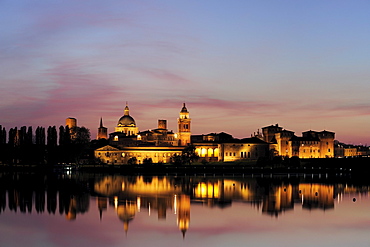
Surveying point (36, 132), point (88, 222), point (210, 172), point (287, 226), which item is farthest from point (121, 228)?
point (36, 132)

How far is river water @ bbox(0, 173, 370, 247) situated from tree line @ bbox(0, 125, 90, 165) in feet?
135

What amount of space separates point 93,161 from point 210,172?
3122cm

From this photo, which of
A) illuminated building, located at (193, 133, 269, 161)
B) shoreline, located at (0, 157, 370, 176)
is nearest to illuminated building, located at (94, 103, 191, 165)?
illuminated building, located at (193, 133, 269, 161)

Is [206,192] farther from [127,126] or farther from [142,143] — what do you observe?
[127,126]

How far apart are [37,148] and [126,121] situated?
1583 inches

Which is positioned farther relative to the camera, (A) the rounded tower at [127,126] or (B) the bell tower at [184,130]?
(A) the rounded tower at [127,126]

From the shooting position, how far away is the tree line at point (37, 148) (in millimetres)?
80688

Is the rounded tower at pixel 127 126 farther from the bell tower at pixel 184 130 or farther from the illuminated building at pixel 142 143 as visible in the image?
the bell tower at pixel 184 130

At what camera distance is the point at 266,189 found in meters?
43.1

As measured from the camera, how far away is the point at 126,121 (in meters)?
120

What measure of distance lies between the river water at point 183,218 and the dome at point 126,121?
78811mm

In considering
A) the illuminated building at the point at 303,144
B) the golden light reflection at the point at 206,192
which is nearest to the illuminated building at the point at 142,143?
the illuminated building at the point at 303,144

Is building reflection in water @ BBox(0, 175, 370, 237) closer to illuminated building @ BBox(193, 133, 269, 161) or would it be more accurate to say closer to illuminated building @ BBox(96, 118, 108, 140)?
illuminated building @ BBox(193, 133, 269, 161)

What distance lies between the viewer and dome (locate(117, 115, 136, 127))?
4705 inches
